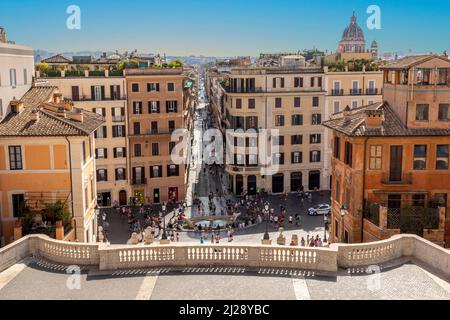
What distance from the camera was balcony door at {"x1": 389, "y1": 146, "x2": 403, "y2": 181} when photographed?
1294 inches

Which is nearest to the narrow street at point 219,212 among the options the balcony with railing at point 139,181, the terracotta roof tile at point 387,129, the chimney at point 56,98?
the balcony with railing at point 139,181

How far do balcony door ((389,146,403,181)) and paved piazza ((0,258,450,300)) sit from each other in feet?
44.2

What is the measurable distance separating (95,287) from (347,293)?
26.5 feet

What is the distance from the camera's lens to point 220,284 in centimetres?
1808

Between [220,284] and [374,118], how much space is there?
59.9 feet

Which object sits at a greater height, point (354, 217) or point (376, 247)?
point (376, 247)

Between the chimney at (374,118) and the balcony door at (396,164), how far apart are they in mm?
1719

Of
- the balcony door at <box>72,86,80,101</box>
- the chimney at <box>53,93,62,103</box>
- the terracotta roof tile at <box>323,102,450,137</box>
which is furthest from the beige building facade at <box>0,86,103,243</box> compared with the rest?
the balcony door at <box>72,86,80,101</box>

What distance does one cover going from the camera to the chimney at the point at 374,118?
32.6 meters

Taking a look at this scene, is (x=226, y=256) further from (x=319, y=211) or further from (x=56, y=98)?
(x=319, y=211)

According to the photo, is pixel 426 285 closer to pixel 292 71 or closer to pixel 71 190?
pixel 71 190

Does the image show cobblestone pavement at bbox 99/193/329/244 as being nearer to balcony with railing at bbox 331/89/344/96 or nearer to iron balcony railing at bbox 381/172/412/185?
balcony with railing at bbox 331/89/344/96
